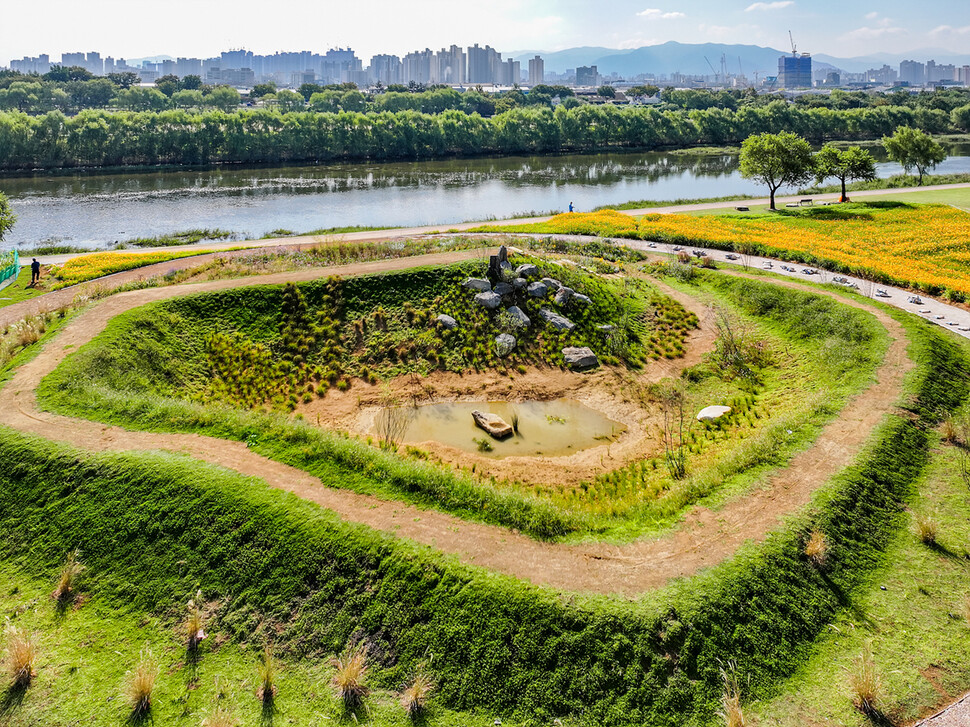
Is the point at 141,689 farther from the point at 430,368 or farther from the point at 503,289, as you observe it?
the point at 503,289

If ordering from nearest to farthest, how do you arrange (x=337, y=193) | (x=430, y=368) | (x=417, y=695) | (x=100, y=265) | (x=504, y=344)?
(x=417, y=695)
(x=430, y=368)
(x=504, y=344)
(x=100, y=265)
(x=337, y=193)

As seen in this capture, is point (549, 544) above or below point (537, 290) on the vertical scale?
below

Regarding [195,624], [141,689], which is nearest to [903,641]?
[195,624]

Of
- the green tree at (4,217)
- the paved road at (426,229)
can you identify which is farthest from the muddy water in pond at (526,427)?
the green tree at (4,217)

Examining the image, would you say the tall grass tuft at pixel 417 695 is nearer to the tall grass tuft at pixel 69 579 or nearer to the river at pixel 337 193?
the tall grass tuft at pixel 69 579

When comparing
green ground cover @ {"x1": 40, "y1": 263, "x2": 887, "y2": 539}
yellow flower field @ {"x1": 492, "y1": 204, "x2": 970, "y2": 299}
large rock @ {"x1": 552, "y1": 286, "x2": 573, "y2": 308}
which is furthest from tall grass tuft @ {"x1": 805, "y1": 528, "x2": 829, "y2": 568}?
yellow flower field @ {"x1": 492, "y1": 204, "x2": 970, "y2": 299}

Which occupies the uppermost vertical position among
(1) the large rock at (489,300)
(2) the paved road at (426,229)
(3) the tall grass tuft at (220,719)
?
(2) the paved road at (426,229)

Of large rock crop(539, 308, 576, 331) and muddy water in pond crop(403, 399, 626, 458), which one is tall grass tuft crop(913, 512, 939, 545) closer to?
muddy water in pond crop(403, 399, 626, 458)
